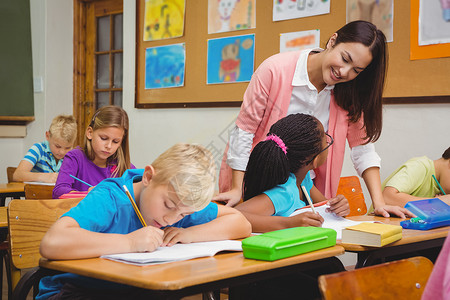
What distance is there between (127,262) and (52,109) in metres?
4.29

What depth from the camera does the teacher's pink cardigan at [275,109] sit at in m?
2.09

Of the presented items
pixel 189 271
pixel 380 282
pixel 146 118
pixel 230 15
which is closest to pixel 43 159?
pixel 146 118

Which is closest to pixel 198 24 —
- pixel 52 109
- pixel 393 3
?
pixel 393 3

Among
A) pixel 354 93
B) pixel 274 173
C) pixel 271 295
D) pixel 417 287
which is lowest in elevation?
pixel 271 295

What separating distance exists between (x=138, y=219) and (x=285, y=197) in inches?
22.9

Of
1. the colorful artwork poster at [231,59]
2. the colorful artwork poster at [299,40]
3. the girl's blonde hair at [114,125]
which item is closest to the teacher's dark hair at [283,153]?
the girl's blonde hair at [114,125]

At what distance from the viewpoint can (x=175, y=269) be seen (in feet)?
3.47

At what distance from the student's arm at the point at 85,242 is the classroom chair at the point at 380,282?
0.44m

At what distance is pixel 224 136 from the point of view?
12.9 ft

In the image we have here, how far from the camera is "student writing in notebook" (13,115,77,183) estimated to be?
3.67 meters

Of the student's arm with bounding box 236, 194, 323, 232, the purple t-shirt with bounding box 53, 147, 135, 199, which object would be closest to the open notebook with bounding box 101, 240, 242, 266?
the student's arm with bounding box 236, 194, 323, 232

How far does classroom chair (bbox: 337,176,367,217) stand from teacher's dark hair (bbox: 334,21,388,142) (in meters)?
0.41

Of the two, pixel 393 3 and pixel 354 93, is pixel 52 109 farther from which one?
pixel 354 93

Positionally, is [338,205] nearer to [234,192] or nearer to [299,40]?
[234,192]
